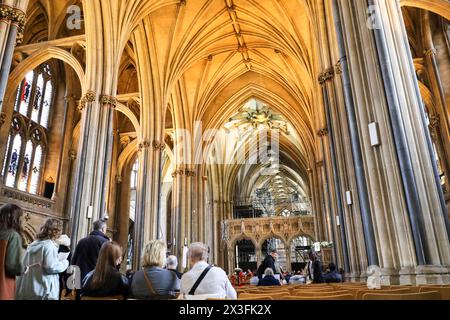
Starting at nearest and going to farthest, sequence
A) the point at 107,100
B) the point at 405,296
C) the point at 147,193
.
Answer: the point at 405,296 < the point at 107,100 < the point at 147,193

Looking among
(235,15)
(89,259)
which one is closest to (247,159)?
(235,15)

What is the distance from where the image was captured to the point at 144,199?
15461 millimetres

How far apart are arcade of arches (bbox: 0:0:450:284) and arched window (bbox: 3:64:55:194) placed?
0.21ft

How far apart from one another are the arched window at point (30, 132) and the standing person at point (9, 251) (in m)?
14.2

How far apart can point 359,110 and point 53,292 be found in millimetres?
6130

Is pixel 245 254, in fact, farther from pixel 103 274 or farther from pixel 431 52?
pixel 103 274

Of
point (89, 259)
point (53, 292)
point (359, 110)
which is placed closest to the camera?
point (53, 292)

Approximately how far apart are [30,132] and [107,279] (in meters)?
16.4

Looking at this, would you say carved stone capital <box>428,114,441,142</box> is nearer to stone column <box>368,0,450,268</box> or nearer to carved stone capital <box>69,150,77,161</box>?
stone column <box>368,0,450,268</box>

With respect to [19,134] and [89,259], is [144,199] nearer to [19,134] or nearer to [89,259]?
[19,134]

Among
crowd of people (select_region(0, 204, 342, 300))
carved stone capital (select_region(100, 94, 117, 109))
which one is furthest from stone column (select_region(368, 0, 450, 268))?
carved stone capital (select_region(100, 94, 117, 109))

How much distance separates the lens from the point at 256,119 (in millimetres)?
29828

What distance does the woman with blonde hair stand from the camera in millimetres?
2773

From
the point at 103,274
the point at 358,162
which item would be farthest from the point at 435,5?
the point at 103,274
